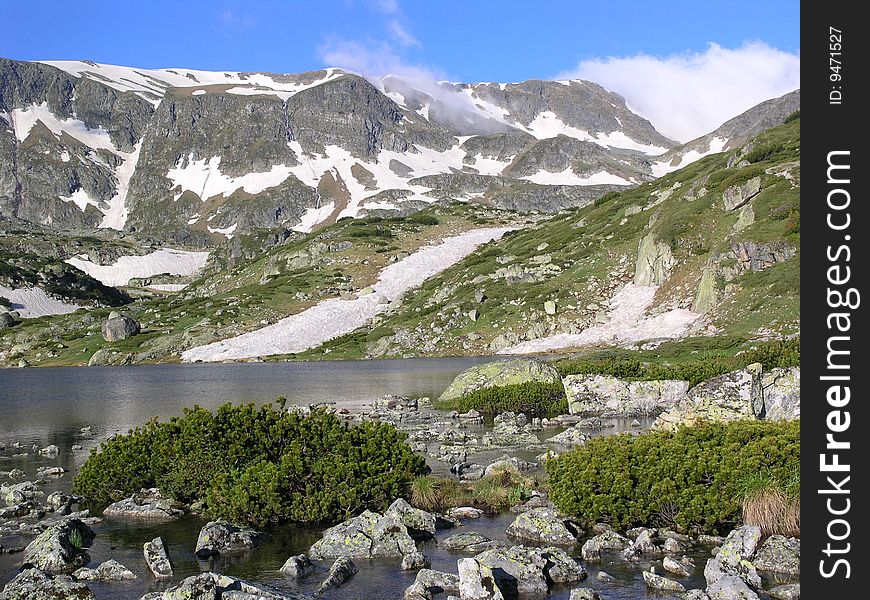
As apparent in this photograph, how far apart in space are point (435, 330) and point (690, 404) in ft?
288

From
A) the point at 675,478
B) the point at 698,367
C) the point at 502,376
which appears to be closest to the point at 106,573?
the point at 675,478

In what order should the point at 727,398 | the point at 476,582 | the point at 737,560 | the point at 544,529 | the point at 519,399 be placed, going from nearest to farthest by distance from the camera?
1. the point at 476,582
2. the point at 737,560
3. the point at 544,529
4. the point at 727,398
5. the point at 519,399

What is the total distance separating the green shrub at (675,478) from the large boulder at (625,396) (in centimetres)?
1966

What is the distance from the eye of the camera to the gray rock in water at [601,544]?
48.8 ft

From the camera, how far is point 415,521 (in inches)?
667

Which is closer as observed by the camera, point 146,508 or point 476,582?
point 476,582

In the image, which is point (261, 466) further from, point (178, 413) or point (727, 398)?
point (178, 413)

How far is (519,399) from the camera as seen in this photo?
134 ft

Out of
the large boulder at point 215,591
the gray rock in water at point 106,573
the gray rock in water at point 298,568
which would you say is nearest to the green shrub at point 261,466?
the gray rock in water at point 298,568

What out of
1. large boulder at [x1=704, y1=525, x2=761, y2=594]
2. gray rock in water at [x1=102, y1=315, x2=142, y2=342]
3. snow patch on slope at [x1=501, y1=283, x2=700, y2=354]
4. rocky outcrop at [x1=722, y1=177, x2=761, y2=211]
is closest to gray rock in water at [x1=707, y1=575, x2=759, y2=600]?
large boulder at [x1=704, y1=525, x2=761, y2=594]

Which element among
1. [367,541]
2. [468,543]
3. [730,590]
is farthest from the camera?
[468,543]

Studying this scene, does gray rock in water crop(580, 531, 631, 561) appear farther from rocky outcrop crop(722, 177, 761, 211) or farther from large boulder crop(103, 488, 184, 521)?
rocky outcrop crop(722, 177, 761, 211)

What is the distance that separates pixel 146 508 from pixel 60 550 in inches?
173

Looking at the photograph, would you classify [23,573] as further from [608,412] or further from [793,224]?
[793,224]
